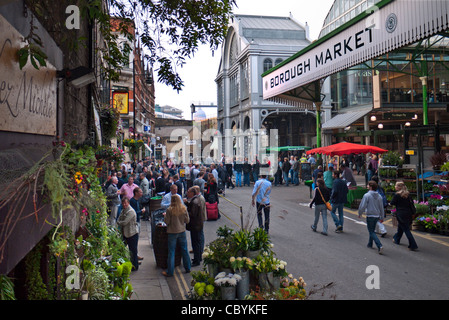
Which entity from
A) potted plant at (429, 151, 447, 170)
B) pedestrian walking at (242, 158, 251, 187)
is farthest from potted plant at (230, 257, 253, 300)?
pedestrian walking at (242, 158, 251, 187)

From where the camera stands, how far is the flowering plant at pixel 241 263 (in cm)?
497

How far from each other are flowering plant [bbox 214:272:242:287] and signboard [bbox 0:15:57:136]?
292cm

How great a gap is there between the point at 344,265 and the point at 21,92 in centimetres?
700

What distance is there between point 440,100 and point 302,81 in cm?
1913

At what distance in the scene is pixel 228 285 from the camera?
4.81 m

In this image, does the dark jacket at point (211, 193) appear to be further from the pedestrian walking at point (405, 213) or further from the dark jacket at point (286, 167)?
the dark jacket at point (286, 167)

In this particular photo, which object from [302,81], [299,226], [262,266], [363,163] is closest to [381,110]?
[363,163]

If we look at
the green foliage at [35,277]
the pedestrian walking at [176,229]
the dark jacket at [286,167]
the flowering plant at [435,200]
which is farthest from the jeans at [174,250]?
the dark jacket at [286,167]

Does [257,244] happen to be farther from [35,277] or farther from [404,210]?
[404,210]

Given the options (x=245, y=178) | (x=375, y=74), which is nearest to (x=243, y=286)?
(x=245, y=178)

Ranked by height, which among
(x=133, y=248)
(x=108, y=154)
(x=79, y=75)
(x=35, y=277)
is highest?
(x=79, y=75)
